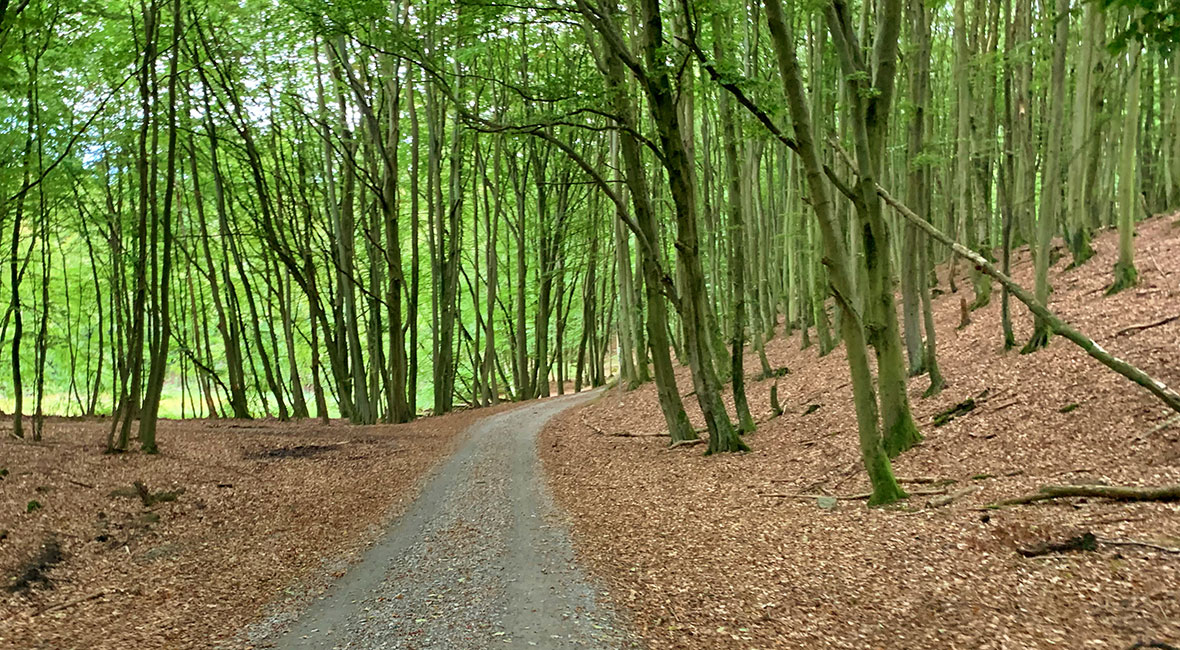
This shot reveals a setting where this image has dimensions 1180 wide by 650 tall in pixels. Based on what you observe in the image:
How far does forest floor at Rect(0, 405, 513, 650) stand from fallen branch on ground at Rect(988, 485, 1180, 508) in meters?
5.31

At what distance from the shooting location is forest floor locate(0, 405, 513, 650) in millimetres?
5453

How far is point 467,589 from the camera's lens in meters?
5.61

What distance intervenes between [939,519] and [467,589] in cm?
353

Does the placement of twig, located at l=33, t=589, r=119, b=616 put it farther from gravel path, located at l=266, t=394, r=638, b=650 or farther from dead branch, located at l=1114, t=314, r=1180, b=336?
dead branch, located at l=1114, t=314, r=1180, b=336

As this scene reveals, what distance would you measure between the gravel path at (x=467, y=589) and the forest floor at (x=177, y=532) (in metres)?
0.40

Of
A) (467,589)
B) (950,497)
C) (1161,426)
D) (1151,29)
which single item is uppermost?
(1151,29)

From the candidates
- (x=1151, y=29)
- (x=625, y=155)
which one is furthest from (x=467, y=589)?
(x=625, y=155)

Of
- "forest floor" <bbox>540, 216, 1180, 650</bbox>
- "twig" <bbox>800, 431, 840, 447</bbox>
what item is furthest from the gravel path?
"twig" <bbox>800, 431, 840, 447</bbox>

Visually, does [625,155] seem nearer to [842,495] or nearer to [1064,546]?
[842,495]

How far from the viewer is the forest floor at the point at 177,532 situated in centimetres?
545

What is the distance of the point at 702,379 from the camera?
1088 cm

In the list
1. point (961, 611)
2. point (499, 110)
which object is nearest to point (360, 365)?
point (499, 110)

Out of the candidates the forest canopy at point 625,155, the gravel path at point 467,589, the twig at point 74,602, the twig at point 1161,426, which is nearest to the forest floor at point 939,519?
the twig at point 1161,426

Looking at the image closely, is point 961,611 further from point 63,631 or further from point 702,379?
point 702,379
